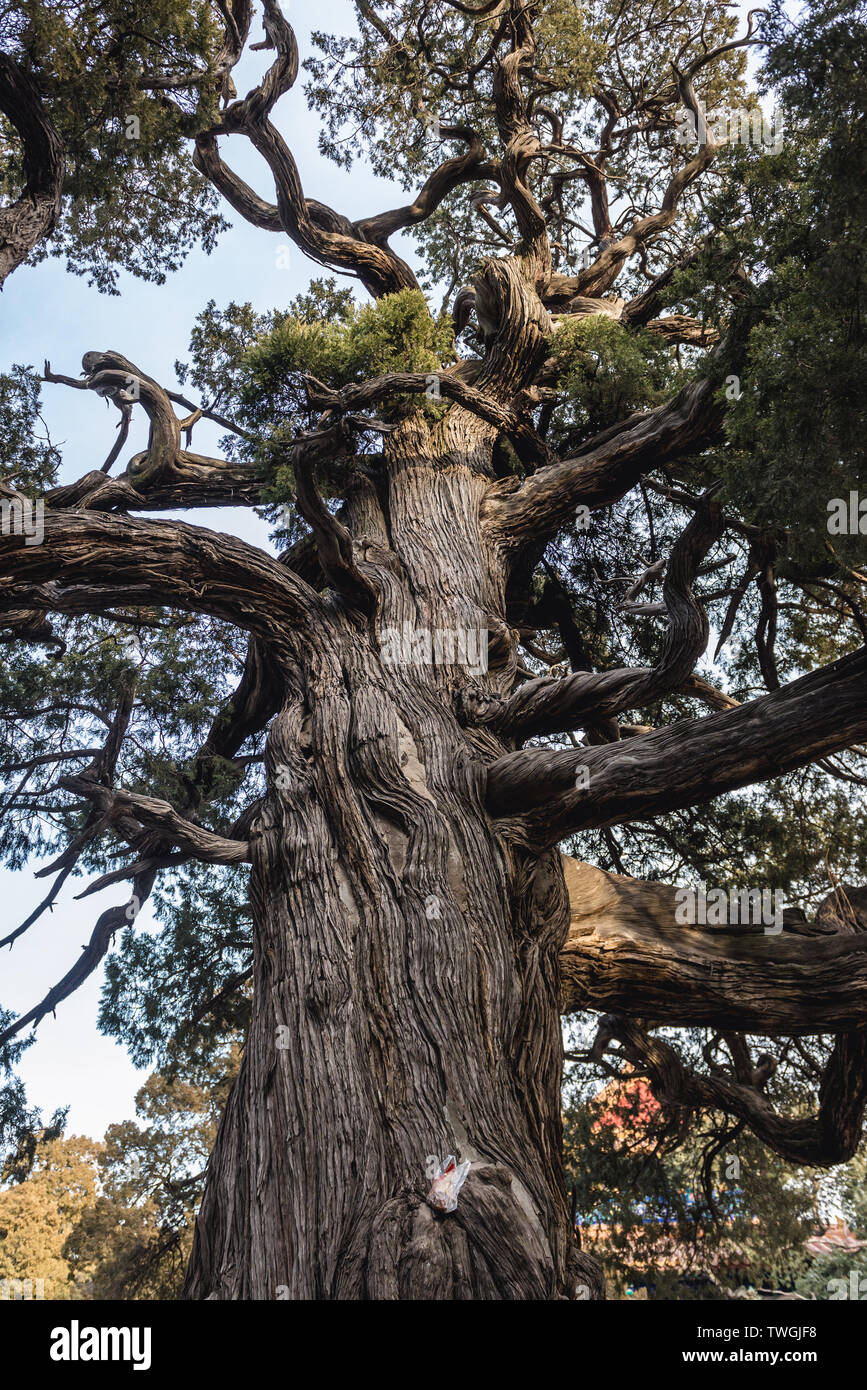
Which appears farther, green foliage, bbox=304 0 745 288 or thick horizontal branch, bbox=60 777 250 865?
green foliage, bbox=304 0 745 288

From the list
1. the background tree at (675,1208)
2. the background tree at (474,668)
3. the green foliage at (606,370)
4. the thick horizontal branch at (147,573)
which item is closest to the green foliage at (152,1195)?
the background tree at (474,668)

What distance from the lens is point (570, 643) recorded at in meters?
8.62

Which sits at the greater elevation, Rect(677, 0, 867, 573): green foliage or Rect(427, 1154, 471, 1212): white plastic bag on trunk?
Rect(677, 0, 867, 573): green foliage

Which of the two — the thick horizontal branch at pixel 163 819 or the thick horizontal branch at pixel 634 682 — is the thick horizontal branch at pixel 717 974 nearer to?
the thick horizontal branch at pixel 634 682

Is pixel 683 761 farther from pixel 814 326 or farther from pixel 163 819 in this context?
pixel 163 819

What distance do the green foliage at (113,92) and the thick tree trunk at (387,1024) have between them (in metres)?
3.64

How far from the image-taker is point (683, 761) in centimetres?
449

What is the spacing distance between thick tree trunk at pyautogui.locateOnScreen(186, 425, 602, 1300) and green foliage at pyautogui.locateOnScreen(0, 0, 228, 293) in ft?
12.0

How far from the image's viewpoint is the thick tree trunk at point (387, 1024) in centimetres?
339

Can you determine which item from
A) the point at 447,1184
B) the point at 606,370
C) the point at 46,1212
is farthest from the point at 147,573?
the point at 46,1212

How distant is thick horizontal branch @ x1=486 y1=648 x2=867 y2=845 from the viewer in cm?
412

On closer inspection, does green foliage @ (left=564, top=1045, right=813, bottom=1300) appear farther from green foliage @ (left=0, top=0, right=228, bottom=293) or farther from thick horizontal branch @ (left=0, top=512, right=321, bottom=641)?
green foliage @ (left=0, top=0, right=228, bottom=293)

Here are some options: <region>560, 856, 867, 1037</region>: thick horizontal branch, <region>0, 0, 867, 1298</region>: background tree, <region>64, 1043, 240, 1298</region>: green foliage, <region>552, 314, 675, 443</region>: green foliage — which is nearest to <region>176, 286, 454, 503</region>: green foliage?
<region>0, 0, 867, 1298</region>: background tree
